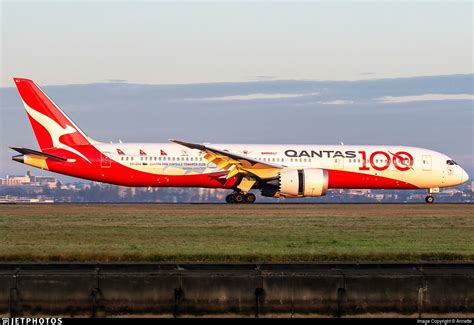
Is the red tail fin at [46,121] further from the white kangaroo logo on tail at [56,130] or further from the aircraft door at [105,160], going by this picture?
the aircraft door at [105,160]

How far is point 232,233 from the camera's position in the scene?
30.6 meters

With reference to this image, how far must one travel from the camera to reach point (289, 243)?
27328 mm

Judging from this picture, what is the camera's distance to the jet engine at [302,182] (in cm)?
4741

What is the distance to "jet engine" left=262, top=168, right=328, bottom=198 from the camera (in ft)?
156

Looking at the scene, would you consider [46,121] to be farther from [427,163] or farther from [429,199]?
[429,199]

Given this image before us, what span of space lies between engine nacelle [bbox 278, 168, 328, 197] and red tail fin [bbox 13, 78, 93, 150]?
1099 cm

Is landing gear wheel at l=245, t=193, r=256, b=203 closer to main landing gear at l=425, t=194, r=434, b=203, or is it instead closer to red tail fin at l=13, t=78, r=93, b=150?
red tail fin at l=13, t=78, r=93, b=150

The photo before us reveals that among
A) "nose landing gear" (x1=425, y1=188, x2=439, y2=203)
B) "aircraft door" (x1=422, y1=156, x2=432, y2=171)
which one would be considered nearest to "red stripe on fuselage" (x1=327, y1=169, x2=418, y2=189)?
"aircraft door" (x1=422, y1=156, x2=432, y2=171)

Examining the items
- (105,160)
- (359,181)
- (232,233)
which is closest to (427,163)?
(359,181)

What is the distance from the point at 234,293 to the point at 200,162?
32.9m

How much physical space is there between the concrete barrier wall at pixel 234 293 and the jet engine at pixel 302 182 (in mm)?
30342

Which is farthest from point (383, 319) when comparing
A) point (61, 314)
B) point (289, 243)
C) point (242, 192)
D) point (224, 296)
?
point (242, 192)

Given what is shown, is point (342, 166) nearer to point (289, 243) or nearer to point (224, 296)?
point (289, 243)

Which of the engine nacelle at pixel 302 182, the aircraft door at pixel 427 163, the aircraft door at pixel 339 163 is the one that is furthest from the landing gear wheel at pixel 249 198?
the aircraft door at pixel 427 163
